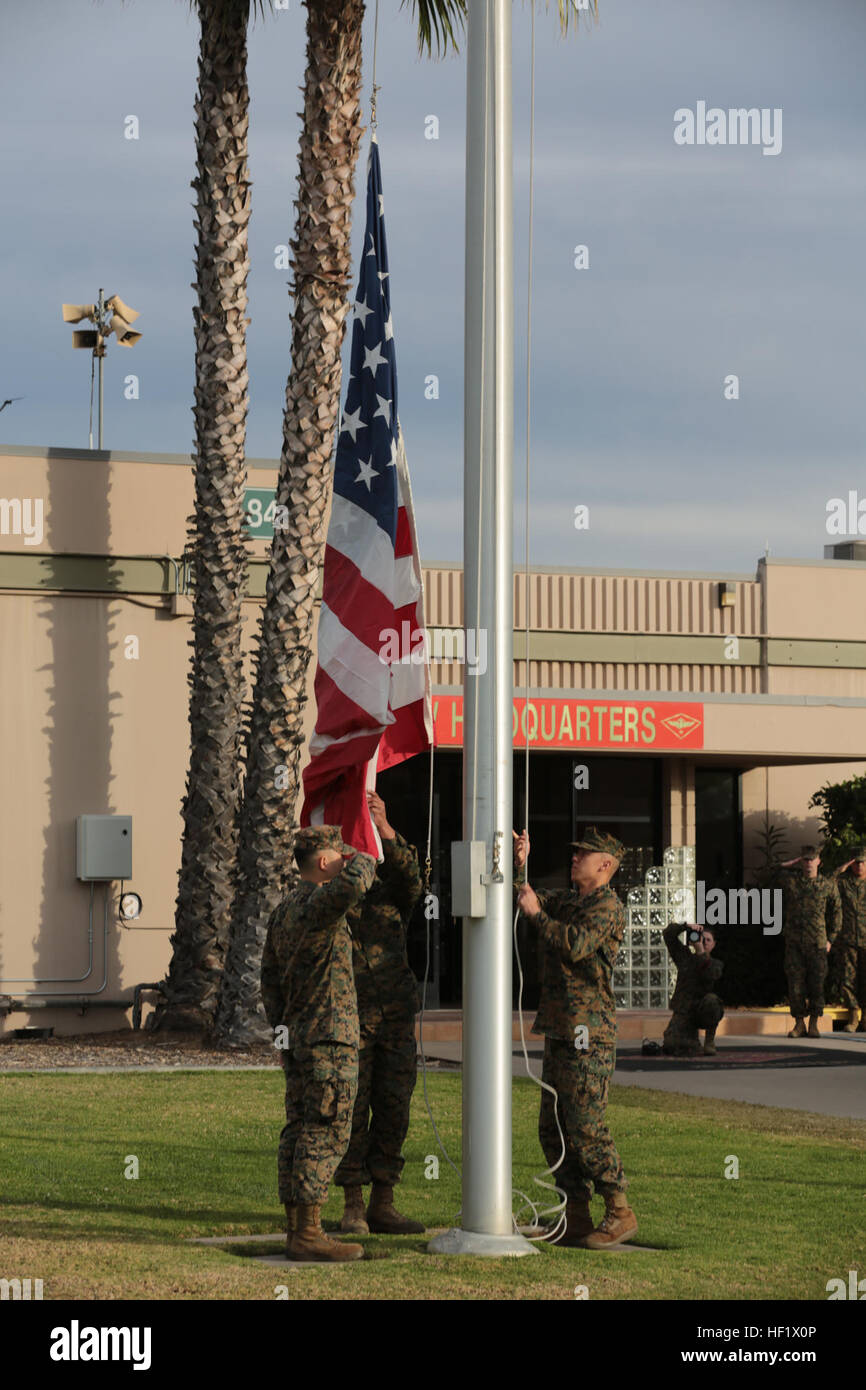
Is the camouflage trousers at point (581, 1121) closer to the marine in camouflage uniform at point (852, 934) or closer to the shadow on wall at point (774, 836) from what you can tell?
the marine in camouflage uniform at point (852, 934)

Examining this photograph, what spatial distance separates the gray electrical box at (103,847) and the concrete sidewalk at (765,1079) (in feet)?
13.2

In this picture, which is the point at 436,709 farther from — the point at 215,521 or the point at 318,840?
the point at 318,840

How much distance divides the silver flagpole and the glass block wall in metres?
15.5

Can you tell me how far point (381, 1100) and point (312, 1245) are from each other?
3.22 feet

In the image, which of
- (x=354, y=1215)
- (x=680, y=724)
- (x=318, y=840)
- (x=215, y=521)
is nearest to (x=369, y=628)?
(x=318, y=840)

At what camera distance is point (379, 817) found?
914 centimetres

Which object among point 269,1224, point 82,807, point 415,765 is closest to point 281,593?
point 82,807

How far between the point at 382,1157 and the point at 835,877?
1263 cm

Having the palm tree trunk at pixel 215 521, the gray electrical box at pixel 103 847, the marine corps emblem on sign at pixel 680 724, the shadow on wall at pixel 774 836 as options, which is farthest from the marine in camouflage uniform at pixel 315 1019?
the shadow on wall at pixel 774 836

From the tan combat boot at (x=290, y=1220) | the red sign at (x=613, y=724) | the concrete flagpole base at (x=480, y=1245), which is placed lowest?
the concrete flagpole base at (x=480, y=1245)

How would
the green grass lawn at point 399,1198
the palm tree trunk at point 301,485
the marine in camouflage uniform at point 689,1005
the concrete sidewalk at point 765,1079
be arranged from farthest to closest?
the marine in camouflage uniform at point 689,1005 < the palm tree trunk at point 301,485 < the concrete sidewalk at point 765,1079 < the green grass lawn at point 399,1198

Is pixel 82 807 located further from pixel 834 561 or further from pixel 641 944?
pixel 834 561

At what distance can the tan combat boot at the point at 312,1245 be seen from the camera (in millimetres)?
8031

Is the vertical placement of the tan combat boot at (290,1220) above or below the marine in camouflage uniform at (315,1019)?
below
